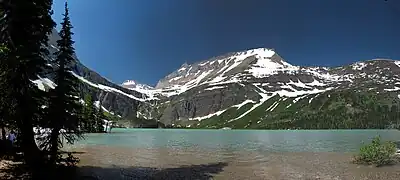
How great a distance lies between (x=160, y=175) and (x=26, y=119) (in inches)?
488

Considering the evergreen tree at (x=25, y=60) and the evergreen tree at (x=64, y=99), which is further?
the evergreen tree at (x=64, y=99)

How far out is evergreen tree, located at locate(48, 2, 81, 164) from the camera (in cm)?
2677

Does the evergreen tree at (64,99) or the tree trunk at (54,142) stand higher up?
the evergreen tree at (64,99)

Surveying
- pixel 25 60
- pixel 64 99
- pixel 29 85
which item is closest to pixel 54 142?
pixel 64 99

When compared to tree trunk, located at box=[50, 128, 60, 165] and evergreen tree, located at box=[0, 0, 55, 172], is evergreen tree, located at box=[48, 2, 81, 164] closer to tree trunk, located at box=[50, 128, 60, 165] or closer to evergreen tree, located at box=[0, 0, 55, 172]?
tree trunk, located at box=[50, 128, 60, 165]

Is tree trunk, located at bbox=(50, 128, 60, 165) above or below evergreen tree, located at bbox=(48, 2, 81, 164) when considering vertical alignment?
below

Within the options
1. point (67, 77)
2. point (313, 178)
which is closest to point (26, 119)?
point (67, 77)

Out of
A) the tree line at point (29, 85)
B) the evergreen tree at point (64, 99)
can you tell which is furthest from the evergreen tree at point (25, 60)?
the evergreen tree at point (64, 99)

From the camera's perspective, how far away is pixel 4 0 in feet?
76.4

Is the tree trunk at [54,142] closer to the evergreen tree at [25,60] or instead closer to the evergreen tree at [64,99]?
A: the evergreen tree at [64,99]

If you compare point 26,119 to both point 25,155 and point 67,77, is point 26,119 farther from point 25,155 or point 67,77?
point 67,77

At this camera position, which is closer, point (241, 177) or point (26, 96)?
point (26, 96)

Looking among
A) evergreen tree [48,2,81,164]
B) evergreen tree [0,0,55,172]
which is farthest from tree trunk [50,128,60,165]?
evergreen tree [0,0,55,172]

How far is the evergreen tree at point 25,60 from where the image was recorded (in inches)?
860
